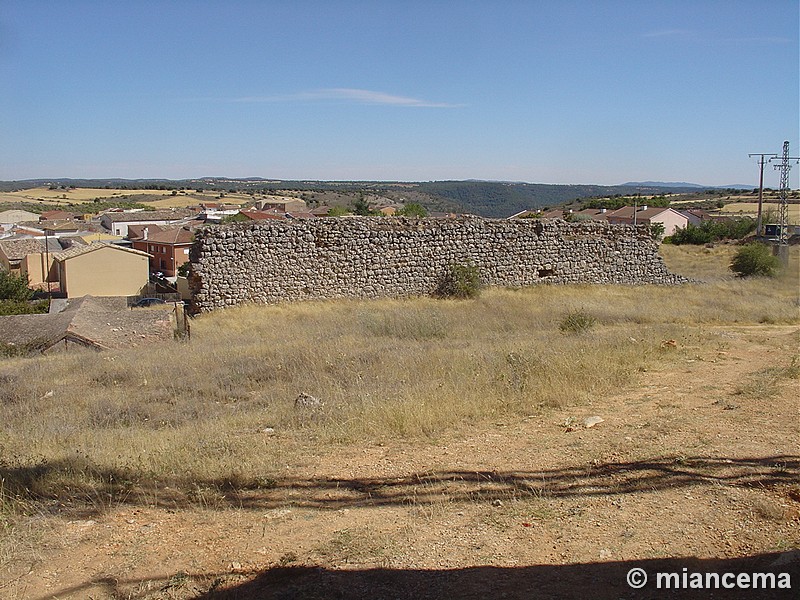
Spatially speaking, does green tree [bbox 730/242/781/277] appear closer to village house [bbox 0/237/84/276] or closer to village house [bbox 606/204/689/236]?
village house [bbox 606/204/689/236]

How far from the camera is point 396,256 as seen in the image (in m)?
17.7

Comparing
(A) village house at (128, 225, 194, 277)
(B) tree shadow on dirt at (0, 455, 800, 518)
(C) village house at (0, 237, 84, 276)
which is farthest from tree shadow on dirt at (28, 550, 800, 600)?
(A) village house at (128, 225, 194, 277)

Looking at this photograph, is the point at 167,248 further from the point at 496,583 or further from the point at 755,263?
the point at 496,583

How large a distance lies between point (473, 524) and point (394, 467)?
1.27 meters

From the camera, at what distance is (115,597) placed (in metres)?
3.70

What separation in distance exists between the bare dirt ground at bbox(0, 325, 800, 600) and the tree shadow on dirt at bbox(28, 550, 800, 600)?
12 millimetres

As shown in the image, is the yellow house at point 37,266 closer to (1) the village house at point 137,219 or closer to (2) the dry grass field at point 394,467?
(1) the village house at point 137,219

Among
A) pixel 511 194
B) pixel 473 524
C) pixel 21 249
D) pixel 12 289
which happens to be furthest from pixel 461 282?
pixel 511 194

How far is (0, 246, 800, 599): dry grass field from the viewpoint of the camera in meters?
3.94

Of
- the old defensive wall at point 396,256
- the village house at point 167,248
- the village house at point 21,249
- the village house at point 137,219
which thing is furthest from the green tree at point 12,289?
the village house at point 137,219

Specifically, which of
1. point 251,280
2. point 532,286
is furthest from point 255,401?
point 532,286

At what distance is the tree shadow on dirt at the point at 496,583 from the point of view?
3.51 metres

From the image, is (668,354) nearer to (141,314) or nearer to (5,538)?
(5,538)

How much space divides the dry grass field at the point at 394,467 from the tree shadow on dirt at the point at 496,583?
2cm
